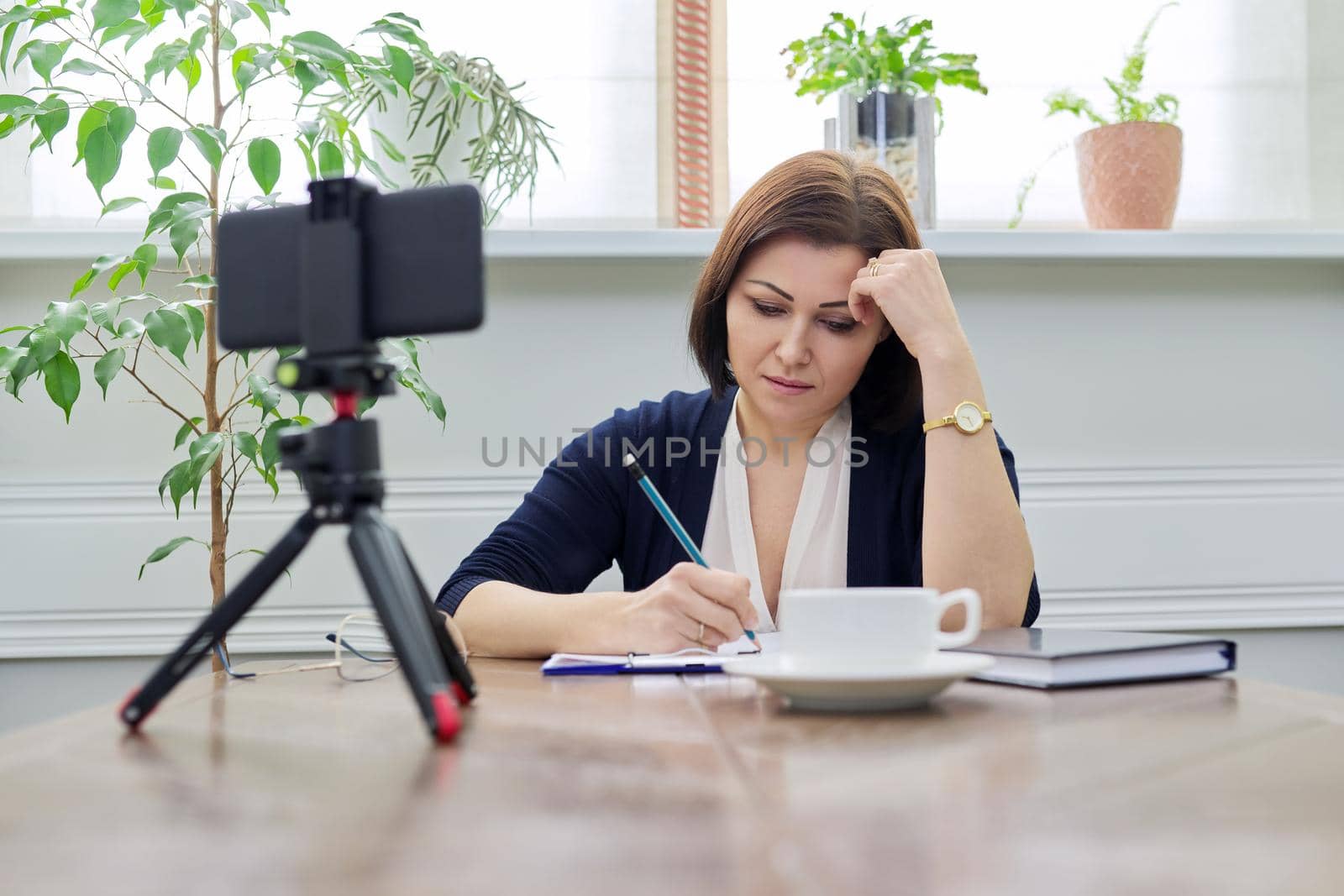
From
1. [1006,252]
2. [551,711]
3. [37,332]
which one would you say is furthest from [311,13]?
[551,711]

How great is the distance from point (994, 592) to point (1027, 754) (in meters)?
0.72

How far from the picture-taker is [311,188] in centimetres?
57

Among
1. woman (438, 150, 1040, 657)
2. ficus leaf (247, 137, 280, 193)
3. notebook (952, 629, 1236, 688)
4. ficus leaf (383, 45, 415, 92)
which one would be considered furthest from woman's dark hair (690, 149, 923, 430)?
notebook (952, 629, 1236, 688)

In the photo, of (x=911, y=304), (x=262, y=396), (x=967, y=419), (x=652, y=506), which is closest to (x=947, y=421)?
(x=967, y=419)

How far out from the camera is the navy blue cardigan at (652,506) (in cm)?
138

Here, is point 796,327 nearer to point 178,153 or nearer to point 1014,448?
point 1014,448

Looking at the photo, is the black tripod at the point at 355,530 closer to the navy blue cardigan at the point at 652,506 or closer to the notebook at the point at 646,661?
the notebook at the point at 646,661

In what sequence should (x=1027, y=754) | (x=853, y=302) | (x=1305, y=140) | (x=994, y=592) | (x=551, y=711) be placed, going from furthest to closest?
(x=1305, y=140), (x=853, y=302), (x=994, y=592), (x=551, y=711), (x=1027, y=754)

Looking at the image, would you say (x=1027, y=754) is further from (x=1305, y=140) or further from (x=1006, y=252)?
(x=1305, y=140)

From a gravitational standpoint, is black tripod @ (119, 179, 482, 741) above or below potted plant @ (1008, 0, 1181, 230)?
below

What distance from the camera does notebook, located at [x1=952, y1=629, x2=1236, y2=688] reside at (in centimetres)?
71

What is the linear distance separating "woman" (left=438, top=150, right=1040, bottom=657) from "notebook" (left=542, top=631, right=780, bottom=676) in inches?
6.0

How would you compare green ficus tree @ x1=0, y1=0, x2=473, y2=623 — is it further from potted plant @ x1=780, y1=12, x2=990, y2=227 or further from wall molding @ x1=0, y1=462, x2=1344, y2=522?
potted plant @ x1=780, y1=12, x2=990, y2=227

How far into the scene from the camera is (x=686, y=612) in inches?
36.6
